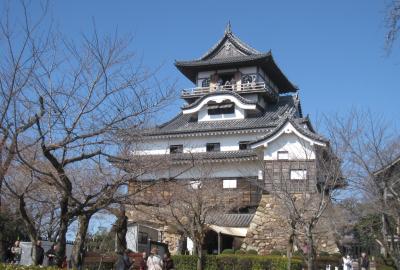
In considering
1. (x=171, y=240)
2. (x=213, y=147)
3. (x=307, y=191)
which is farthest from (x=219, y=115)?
(x=307, y=191)

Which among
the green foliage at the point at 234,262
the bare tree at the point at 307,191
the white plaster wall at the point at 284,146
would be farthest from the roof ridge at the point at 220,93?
the green foliage at the point at 234,262

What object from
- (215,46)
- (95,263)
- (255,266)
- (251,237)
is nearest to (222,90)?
(215,46)

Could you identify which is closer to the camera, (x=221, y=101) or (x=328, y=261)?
(x=328, y=261)

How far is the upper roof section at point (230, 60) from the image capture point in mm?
40219

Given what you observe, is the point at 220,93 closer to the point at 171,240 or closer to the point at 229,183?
the point at 229,183

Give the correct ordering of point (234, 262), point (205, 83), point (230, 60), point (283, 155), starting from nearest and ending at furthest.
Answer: point (234, 262), point (283, 155), point (230, 60), point (205, 83)

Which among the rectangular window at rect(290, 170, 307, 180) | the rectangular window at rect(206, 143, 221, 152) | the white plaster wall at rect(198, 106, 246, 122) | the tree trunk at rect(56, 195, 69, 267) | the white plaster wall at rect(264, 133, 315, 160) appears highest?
the white plaster wall at rect(198, 106, 246, 122)

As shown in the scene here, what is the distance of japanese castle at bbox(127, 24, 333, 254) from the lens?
30.8 meters

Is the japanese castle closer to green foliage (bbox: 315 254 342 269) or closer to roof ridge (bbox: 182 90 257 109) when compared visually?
roof ridge (bbox: 182 90 257 109)

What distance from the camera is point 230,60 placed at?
40.5m

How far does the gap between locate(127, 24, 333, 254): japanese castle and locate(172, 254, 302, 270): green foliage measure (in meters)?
3.27

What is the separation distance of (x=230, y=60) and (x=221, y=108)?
14.9ft

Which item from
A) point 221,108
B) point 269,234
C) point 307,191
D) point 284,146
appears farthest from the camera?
point 221,108

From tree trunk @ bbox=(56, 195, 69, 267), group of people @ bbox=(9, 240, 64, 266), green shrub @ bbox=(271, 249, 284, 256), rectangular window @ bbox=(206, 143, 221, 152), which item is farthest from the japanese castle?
tree trunk @ bbox=(56, 195, 69, 267)
